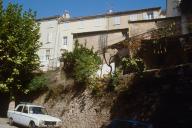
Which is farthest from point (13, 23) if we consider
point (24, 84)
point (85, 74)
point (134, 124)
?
point (134, 124)

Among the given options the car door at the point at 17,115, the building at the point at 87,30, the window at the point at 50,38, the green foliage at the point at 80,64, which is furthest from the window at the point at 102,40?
the car door at the point at 17,115

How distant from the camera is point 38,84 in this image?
27094 millimetres

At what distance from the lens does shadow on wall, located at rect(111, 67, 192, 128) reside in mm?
17141

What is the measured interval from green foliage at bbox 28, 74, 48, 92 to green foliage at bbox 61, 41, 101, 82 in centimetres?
205

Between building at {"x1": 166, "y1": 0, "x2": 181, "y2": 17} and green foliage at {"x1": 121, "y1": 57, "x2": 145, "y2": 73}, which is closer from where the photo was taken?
green foliage at {"x1": 121, "y1": 57, "x2": 145, "y2": 73}

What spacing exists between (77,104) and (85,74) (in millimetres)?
2283

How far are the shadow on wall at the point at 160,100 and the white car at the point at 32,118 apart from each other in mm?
3868

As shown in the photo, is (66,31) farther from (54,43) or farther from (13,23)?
(13,23)

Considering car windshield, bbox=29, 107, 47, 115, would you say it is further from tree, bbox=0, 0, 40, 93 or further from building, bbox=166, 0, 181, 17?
building, bbox=166, 0, 181, 17

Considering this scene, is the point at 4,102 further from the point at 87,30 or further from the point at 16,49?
the point at 87,30

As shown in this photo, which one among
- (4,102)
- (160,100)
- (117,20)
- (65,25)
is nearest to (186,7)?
(160,100)

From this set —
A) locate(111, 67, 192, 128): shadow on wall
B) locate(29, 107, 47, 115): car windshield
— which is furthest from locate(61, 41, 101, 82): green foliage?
locate(111, 67, 192, 128): shadow on wall

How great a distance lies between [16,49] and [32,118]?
354 inches

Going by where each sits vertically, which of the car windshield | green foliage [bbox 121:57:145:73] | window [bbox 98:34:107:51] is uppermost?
window [bbox 98:34:107:51]
